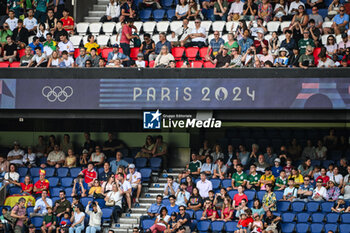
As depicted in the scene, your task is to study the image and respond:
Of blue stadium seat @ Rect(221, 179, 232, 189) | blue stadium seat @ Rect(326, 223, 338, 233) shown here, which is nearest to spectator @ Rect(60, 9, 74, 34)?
blue stadium seat @ Rect(221, 179, 232, 189)

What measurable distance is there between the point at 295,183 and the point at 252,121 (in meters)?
3.32

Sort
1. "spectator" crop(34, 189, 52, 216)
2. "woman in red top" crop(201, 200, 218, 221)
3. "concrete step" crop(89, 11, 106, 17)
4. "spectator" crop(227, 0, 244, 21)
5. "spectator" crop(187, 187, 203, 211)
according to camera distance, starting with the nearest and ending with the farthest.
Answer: "woman in red top" crop(201, 200, 218, 221) < "spectator" crop(187, 187, 203, 211) < "spectator" crop(34, 189, 52, 216) < "spectator" crop(227, 0, 244, 21) < "concrete step" crop(89, 11, 106, 17)

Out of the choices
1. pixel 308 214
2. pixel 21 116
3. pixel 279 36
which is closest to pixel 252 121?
pixel 279 36

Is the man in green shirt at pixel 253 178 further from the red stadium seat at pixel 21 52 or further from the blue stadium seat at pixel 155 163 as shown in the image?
the red stadium seat at pixel 21 52

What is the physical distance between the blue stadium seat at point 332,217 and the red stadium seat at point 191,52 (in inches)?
228

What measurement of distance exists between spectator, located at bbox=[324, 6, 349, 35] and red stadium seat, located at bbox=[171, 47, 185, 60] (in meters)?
3.99

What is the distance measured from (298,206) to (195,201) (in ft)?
8.28

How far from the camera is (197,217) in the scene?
1961 cm

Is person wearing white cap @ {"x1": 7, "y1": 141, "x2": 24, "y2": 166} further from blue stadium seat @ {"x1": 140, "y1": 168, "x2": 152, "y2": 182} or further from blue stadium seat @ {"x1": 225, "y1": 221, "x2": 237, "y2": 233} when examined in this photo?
blue stadium seat @ {"x1": 225, "y1": 221, "x2": 237, "y2": 233}

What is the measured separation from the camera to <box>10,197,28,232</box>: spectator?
65.3 feet

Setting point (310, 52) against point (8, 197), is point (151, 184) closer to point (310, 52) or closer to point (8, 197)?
point (8, 197)

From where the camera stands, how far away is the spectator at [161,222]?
19.2m

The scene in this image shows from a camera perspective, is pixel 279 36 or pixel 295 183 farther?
pixel 279 36

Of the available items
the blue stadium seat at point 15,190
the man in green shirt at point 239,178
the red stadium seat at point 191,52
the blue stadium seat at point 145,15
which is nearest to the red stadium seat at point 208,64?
the red stadium seat at point 191,52
